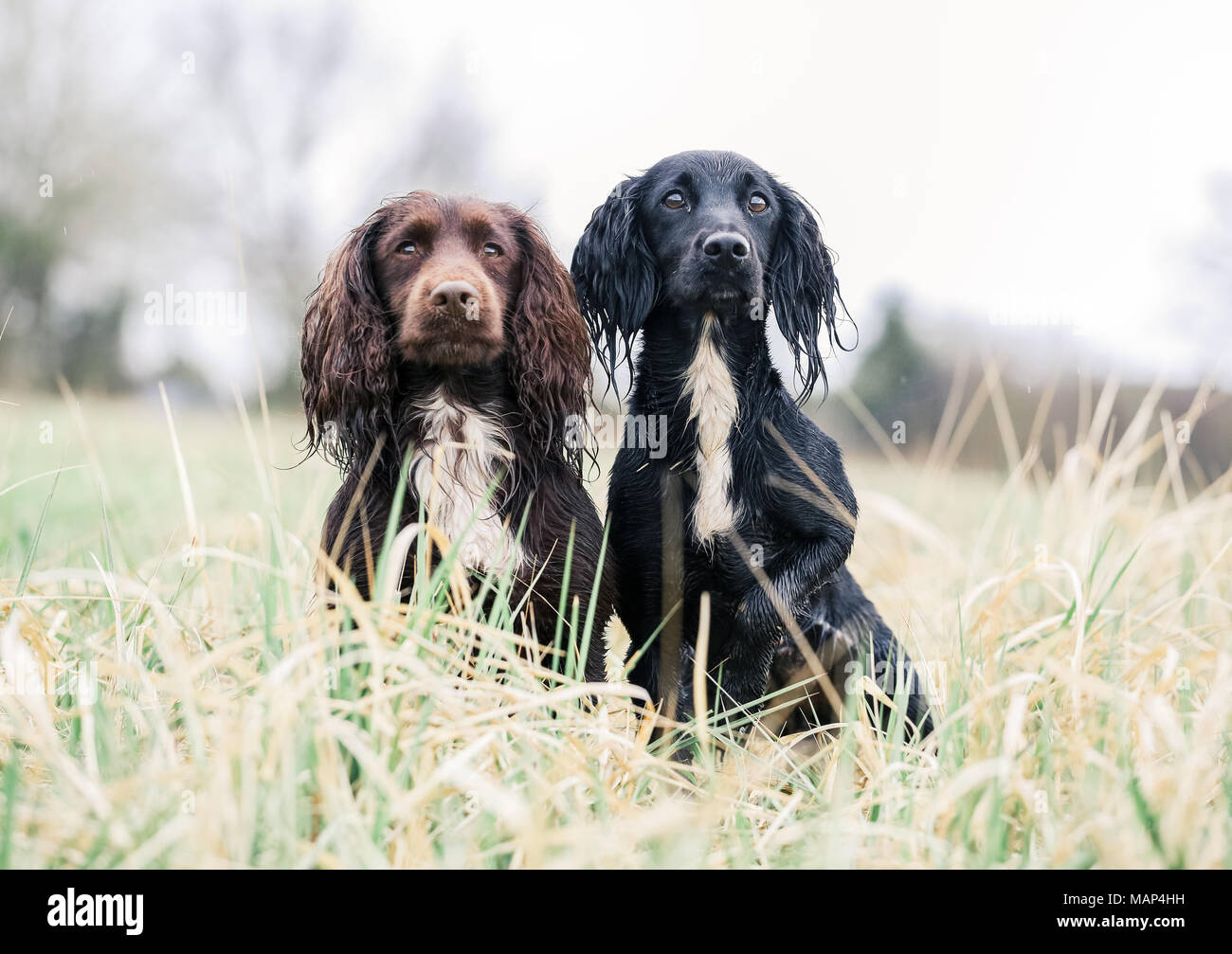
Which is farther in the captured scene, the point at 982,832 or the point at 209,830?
the point at 982,832

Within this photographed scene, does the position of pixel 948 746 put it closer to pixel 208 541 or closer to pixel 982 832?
pixel 982 832

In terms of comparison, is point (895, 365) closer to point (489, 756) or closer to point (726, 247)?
point (726, 247)

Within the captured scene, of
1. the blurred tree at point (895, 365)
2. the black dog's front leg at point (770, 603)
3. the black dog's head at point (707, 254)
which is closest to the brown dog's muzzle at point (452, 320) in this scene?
the black dog's head at point (707, 254)

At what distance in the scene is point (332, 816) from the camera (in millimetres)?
1891

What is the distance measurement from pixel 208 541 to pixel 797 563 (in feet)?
8.47

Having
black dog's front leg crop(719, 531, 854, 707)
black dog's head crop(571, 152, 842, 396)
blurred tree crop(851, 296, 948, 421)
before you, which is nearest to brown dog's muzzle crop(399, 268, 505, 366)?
black dog's head crop(571, 152, 842, 396)

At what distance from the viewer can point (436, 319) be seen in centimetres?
288

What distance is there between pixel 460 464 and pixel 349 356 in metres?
0.48

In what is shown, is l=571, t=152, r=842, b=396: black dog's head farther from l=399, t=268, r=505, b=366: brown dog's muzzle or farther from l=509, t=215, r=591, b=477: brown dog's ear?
l=399, t=268, r=505, b=366: brown dog's muzzle

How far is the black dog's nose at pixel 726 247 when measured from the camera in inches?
116

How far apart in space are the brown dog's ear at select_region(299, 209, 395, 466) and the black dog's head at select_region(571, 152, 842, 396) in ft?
2.28

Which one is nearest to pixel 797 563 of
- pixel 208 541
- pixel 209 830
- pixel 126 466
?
pixel 209 830

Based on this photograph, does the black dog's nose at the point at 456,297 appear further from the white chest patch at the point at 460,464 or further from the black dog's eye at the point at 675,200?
the black dog's eye at the point at 675,200
